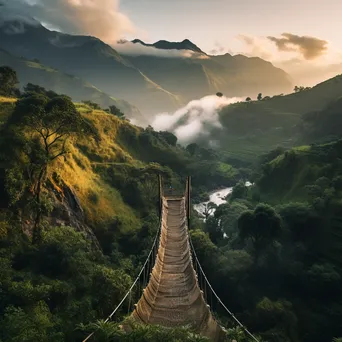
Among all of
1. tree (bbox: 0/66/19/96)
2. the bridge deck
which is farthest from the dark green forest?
the bridge deck

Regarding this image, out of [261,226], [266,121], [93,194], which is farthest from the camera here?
[266,121]

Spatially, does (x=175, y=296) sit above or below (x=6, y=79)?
below

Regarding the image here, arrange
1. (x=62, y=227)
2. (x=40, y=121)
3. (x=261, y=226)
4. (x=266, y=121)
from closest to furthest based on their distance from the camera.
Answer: (x=40, y=121)
(x=62, y=227)
(x=261, y=226)
(x=266, y=121)

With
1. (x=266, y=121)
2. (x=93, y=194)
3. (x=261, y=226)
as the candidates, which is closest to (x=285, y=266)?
(x=261, y=226)

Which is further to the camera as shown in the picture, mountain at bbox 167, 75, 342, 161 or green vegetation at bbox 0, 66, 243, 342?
mountain at bbox 167, 75, 342, 161

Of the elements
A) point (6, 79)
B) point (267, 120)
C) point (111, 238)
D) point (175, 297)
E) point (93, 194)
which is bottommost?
point (175, 297)

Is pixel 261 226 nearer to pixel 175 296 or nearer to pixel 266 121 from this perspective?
pixel 175 296

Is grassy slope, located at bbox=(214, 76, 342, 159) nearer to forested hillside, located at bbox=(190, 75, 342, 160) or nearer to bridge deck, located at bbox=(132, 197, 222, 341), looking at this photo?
forested hillside, located at bbox=(190, 75, 342, 160)
